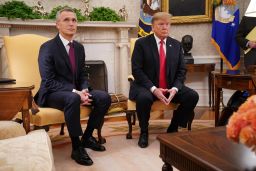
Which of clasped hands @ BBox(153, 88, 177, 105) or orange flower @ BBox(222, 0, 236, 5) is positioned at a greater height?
orange flower @ BBox(222, 0, 236, 5)

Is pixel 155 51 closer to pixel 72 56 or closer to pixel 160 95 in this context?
pixel 160 95

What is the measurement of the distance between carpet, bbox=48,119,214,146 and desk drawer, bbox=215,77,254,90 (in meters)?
0.80

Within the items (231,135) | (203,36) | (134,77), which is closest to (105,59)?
(203,36)

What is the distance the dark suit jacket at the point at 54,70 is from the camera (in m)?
2.98

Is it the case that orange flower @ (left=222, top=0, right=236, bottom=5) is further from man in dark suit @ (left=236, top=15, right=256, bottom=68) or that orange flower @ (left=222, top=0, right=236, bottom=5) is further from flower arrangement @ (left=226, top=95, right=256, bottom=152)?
flower arrangement @ (left=226, top=95, right=256, bottom=152)

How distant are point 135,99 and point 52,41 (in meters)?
1.01

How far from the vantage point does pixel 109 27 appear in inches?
216

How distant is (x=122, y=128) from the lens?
4.08 metres

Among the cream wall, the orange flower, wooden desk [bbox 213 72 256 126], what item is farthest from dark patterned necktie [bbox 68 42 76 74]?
the orange flower

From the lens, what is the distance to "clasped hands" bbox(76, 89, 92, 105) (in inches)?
115

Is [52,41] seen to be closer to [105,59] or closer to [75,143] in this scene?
[75,143]

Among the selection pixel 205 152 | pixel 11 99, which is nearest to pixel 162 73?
pixel 11 99

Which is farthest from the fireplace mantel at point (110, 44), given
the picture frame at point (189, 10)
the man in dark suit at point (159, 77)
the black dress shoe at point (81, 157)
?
the black dress shoe at point (81, 157)

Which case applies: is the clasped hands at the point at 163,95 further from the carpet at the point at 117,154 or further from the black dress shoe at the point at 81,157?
the black dress shoe at the point at 81,157
